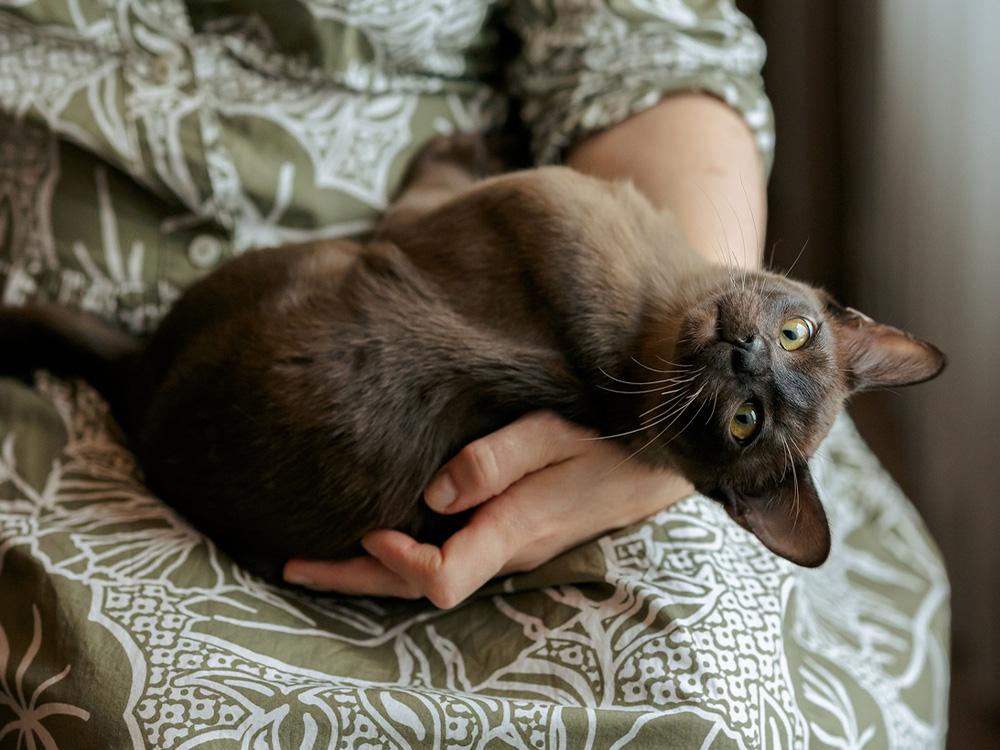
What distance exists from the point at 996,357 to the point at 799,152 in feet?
1.84

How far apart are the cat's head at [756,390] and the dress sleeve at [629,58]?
30 cm

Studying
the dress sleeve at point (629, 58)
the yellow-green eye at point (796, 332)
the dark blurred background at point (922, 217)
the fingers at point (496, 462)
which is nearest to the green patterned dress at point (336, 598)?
the dress sleeve at point (629, 58)

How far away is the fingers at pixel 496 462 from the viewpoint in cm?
99

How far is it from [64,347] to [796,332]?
2.92 feet

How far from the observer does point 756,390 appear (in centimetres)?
107

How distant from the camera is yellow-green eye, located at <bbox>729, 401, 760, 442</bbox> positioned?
1097 millimetres

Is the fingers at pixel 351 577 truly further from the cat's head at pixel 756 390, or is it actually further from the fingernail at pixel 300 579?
the cat's head at pixel 756 390

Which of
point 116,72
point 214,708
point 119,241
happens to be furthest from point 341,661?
point 116,72

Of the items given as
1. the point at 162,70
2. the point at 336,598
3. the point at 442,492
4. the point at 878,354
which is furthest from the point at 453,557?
the point at 162,70

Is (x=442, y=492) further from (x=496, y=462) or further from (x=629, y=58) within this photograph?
(x=629, y=58)

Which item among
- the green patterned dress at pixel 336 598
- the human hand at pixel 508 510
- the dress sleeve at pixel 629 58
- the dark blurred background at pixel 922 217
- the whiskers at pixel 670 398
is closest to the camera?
the green patterned dress at pixel 336 598

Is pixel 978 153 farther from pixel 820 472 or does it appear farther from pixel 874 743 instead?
pixel 874 743

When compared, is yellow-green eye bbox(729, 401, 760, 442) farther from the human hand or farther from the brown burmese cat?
the human hand

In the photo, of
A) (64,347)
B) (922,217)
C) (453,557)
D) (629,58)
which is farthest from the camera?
(922,217)
